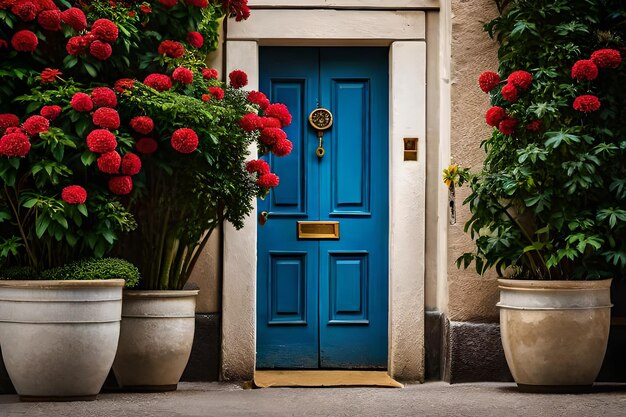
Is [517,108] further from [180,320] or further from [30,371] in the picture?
[30,371]

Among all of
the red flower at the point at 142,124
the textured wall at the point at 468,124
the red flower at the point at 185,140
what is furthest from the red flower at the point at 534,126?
the red flower at the point at 142,124

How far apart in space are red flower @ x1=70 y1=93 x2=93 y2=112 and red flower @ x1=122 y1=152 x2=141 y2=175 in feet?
1.25

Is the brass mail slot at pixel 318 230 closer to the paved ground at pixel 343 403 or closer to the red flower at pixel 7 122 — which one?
the paved ground at pixel 343 403

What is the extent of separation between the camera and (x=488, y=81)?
752 cm

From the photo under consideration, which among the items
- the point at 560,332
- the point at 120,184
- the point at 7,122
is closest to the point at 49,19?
the point at 7,122

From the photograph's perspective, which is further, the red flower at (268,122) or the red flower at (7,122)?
the red flower at (268,122)

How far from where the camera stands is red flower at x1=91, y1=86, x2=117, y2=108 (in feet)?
21.4

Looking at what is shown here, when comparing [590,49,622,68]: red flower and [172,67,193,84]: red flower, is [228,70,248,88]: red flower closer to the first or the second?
[172,67,193,84]: red flower

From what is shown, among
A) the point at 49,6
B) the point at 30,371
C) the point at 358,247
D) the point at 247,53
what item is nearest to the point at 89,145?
the point at 49,6

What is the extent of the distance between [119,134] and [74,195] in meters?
0.61

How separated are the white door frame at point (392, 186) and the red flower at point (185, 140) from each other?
163 cm

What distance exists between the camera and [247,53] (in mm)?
8219

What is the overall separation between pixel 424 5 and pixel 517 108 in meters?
1.40

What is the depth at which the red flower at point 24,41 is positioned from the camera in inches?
260
